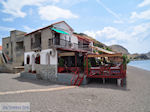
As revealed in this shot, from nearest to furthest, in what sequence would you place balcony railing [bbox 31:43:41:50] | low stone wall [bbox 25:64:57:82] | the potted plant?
1. the potted plant
2. low stone wall [bbox 25:64:57:82]
3. balcony railing [bbox 31:43:41:50]

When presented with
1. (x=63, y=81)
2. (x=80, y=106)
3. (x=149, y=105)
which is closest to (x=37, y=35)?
(x=63, y=81)

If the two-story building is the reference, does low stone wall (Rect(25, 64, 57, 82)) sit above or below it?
below

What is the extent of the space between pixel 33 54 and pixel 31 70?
3106 millimetres

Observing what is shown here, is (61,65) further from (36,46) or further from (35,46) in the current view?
(35,46)

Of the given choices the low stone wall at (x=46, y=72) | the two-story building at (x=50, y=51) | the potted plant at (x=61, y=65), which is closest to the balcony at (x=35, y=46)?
the two-story building at (x=50, y=51)

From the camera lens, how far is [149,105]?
6215 mm

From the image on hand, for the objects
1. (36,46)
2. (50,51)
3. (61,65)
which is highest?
(36,46)

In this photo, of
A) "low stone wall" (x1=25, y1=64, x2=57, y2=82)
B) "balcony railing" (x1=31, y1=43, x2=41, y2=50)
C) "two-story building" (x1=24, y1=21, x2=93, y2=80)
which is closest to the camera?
"two-story building" (x1=24, y1=21, x2=93, y2=80)

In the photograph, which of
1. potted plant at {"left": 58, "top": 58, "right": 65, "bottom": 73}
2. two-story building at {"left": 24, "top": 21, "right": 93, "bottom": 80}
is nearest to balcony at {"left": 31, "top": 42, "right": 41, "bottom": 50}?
two-story building at {"left": 24, "top": 21, "right": 93, "bottom": 80}

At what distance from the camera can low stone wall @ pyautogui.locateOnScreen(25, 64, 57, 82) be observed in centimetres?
1477

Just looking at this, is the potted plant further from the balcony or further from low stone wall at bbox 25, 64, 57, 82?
the balcony

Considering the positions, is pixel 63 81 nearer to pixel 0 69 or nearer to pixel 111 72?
pixel 111 72

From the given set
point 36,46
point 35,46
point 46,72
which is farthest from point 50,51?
point 35,46

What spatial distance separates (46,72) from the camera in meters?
15.9
